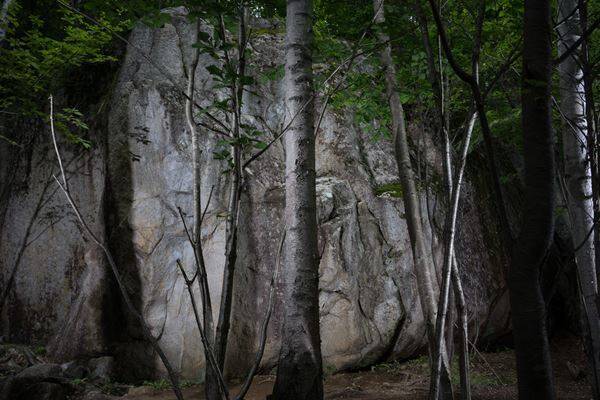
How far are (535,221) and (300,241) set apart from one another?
3.45 ft

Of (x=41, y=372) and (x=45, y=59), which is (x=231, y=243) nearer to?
(x=41, y=372)

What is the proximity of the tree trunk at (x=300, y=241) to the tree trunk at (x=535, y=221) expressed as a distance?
2.98 ft

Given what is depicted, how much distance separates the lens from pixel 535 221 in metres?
1.33

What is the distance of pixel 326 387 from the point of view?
5.96 metres

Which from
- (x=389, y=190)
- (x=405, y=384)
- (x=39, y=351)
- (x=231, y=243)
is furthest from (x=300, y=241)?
(x=39, y=351)

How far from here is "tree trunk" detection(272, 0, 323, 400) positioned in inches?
74.0

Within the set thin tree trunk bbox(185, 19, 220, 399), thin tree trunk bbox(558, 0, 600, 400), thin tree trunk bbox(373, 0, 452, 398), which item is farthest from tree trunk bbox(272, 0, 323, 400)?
thin tree trunk bbox(558, 0, 600, 400)

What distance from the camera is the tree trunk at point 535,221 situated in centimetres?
129

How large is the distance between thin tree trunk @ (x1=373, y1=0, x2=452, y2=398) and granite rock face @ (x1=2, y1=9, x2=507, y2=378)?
9.58ft

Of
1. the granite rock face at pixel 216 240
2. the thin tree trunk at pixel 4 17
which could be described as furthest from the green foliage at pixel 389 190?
the thin tree trunk at pixel 4 17

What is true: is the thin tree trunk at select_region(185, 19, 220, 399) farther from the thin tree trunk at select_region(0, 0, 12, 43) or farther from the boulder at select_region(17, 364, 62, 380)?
the thin tree trunk at select_region(0, 0, 12, 43)

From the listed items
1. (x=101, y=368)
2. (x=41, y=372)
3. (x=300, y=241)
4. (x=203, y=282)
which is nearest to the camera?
(x=203, y=282)

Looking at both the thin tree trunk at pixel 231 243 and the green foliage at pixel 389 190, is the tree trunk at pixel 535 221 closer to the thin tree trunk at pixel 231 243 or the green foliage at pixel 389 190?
the thin tree trunk at pixel 231 243

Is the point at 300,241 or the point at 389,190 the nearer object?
the point at 300,241
